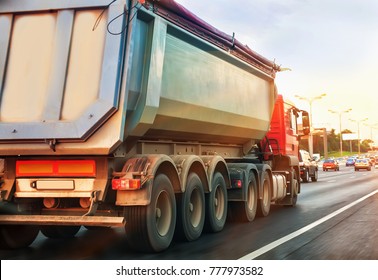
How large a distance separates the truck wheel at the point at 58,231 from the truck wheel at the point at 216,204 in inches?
90.4

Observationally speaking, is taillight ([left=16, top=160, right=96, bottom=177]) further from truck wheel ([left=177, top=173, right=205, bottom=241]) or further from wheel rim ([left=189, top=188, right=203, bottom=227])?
wheel rim ([left=189, top=188, right=203, bottom=227])

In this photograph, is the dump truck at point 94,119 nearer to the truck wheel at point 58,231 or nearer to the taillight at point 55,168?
the taillight at point 55,168

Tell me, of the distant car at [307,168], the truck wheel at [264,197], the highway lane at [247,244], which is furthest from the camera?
the distant car at [307,168]

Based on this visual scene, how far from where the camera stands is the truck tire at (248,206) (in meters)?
10.5

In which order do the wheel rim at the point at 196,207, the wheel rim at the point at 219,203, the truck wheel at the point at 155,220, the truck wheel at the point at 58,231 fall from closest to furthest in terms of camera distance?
1. the truck wheel at the point at 155,220
2. the wheel rim at the point at 196,207
3. the truck wheel at the point at 58,231
4. the wheel rim at the point at 219,203

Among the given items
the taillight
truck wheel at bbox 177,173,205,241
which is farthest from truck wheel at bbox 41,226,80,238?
truck wheel at bbox 177,173,205,241

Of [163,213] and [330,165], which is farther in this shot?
[330,165]

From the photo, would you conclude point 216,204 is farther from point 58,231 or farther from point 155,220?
point 58,231

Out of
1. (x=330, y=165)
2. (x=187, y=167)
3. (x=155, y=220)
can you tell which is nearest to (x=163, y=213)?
(x=155, y=220)

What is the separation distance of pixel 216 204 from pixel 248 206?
1.49 meters

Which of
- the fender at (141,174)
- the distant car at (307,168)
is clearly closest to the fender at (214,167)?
the fender at (141,174)

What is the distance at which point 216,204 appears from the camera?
371 inches

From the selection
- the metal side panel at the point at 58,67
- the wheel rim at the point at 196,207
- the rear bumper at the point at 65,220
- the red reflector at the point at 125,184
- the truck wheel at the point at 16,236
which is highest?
the metal side panel at the point at 58,67
